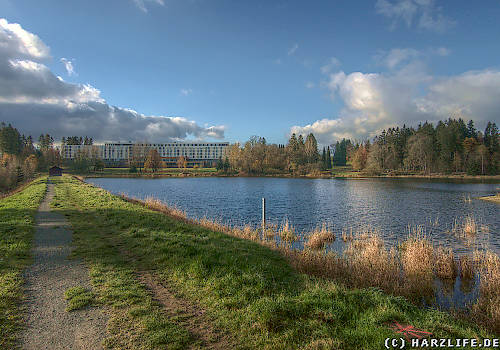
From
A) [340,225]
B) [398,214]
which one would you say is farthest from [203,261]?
[398,214]

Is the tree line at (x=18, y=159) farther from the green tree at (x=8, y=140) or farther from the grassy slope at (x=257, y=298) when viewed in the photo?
the grassy slope at (x=257, y=298)

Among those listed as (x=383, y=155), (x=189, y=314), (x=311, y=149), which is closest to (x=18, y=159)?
(x=189, y=314)

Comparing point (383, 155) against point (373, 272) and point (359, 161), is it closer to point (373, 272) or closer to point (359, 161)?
point (359, 161)

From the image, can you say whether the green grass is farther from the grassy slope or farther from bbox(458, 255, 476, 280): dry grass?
bbox(458, 255, 476, 280): dry grass

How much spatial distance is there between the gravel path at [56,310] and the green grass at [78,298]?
11cm

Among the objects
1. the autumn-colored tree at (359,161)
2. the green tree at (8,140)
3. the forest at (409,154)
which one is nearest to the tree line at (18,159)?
the green tree at (8,140)

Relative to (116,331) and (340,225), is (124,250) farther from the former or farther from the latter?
(340,225)

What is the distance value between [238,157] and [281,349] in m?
109

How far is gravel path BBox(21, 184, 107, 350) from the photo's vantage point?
4.47 m

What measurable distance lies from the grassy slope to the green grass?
1.02 ft

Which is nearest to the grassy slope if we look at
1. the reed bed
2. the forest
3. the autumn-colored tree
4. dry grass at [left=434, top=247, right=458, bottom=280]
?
the reed bed

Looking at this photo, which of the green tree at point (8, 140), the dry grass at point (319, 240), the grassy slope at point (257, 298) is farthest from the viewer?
the green tree at point (8, 140)

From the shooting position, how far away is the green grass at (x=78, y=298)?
554cm

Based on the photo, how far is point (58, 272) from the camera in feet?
24.3
